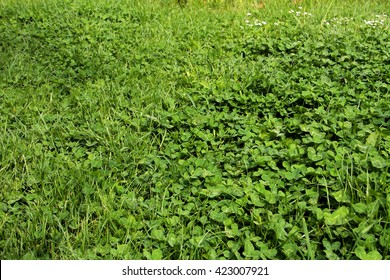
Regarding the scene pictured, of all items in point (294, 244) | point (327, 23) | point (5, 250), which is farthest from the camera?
point (327, 23)

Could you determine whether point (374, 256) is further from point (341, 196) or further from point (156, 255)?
point (156, 255)

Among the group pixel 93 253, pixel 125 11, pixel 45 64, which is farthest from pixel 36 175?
pixel 125 11

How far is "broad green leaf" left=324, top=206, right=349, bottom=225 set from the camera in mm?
2227

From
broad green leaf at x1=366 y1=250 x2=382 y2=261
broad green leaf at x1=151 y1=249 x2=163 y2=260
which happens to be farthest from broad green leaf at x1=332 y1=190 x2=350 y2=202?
broad green leaf at x1=151 y1=249 x2=163 y2=260

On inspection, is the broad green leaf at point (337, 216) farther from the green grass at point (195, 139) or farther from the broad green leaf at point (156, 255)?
the broad green leaf at point (156, 255)

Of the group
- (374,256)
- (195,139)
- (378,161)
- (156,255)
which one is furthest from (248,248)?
(195,139)

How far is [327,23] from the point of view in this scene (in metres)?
5.36

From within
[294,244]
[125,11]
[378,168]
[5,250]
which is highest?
[125,11]

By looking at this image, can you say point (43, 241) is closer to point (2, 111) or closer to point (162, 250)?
point (162, 250)

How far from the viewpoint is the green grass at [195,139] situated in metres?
2.34

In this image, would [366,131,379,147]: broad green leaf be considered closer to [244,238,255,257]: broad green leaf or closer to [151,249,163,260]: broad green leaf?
[244,238,255,257]: broad green leaf

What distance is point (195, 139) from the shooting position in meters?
3.25

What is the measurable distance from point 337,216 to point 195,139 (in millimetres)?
1282
